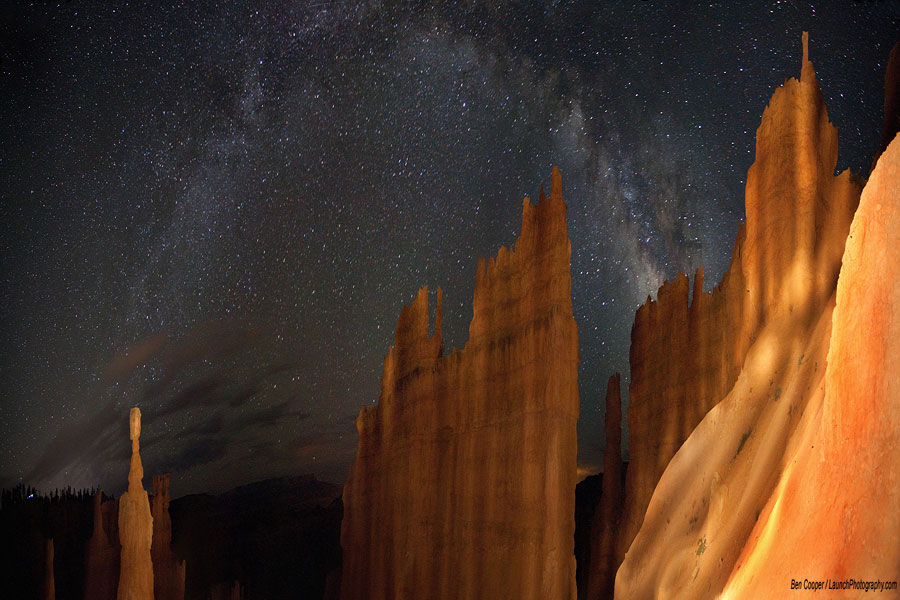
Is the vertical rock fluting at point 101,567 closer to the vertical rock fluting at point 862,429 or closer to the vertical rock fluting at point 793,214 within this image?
the vertical rock fluting at point 793,214

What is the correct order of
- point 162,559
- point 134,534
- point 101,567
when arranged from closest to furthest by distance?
point 134,534
point 101,567
point 162,559

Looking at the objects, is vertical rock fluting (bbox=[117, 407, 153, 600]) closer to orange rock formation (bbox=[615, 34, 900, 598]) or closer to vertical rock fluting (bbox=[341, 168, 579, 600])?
vertical rock fluting (bbox=[341, 168, 579, 600])

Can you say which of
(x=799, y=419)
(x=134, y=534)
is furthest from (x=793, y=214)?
(x=134, y=534)

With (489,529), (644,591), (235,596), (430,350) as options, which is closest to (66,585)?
(235,596)

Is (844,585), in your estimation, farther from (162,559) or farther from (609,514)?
(162,559)

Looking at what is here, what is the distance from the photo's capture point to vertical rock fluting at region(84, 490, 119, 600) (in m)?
28.6

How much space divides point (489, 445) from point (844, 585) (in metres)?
17.4

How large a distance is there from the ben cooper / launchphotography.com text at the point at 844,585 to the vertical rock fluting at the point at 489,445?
14481 millimetres

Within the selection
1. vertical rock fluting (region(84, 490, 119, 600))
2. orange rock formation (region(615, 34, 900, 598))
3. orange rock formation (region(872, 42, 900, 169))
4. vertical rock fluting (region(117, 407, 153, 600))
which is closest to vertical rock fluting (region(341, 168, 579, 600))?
vertical rock fluting (region(117, 407, 153, 600))

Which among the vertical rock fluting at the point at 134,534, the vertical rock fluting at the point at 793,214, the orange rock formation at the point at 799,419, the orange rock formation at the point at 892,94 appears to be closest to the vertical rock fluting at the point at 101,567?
the vertical rock fluting at the point at 134,534

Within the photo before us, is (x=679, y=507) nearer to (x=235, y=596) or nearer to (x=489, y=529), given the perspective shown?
(x=489, y=529)

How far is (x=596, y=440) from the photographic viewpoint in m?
33.8

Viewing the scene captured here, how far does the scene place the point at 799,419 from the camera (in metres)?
7.17

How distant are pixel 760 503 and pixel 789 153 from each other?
21.9ft
